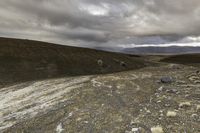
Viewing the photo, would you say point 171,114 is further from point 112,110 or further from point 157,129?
point 112,110

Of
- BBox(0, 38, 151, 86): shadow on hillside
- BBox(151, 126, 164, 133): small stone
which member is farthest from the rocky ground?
BBox(0, 38, 151, 86): shadow on hillside

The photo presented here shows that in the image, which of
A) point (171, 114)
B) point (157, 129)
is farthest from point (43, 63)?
point (157, 129)

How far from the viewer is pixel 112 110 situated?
40.1ft

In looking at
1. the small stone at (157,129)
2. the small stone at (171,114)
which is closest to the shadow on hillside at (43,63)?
the small stone at (171,114)

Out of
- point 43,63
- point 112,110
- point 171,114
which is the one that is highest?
point 171,114

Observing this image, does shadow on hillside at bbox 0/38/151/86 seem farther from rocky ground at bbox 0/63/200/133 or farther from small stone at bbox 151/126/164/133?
small stone at bbox 151/126/164/133

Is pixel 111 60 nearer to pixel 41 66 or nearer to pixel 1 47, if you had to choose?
pixel 41 66

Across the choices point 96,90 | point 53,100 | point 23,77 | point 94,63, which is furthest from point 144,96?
point 94,63

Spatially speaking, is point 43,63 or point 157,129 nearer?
point 157,129

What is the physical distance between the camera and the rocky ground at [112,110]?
1046 centimetres

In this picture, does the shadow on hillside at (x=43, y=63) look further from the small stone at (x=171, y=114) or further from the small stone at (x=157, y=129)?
the small stone at (x=157, y=129)

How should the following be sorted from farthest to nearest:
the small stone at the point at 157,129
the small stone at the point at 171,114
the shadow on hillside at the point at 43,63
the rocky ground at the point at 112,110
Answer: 1. the shadow on hillside at the point at 43,63
2. the small stone at the point at 171,114
3. the rocky ground at the point at 112,110
4. the small stone at the point at 157,129

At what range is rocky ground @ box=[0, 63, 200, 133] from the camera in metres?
10.5

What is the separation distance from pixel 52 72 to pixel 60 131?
104ft
